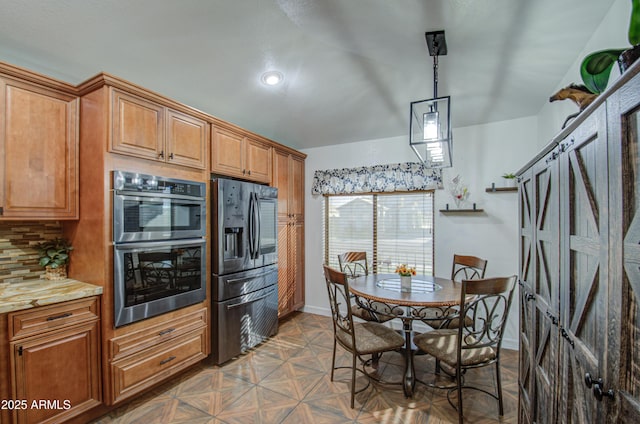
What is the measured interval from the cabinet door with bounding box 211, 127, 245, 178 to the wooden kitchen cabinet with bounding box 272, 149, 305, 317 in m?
0.63

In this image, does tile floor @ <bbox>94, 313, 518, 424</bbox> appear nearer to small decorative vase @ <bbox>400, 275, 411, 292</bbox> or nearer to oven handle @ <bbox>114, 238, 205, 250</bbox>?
small decorative vase @ <bbox>400, 275, 411, 292</bbox>

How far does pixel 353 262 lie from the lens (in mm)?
3768

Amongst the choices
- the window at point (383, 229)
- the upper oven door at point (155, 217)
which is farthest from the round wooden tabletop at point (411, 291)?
the upper oven door at point (155, 217)

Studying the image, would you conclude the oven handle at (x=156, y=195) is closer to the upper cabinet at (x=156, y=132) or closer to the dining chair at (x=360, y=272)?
the upper cabinet at (x=156, y=132)

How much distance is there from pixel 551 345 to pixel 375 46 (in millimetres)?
2013

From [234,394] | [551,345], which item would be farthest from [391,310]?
[234,394]

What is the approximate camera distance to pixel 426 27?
5.91 ft

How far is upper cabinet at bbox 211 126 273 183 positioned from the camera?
9.30ft

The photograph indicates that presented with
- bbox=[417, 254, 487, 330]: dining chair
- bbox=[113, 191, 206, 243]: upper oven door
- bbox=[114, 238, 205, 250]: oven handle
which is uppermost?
bbox=[113, 191, 206, 243]: upper oven door

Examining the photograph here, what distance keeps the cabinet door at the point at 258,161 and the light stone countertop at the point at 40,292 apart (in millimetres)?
1739

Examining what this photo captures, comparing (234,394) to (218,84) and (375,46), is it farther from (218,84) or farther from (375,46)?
(375,46)

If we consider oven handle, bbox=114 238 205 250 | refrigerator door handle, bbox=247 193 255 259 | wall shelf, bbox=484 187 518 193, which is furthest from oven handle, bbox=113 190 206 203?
wall shelf, bbox=484 187 518 193

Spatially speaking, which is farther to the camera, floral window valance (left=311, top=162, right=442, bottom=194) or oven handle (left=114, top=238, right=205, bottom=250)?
floral window valance (left=311, top=162, right=442, bottom=194)

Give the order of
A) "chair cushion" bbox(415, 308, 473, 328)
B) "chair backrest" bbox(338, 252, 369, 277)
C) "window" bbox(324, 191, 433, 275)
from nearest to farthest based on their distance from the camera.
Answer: "chair cushion" bbox(415, 308, 473, 328)
"chair backrest" bbox(338, 252, 369, 277)
"window" bbox(324, 191, 433, 275)
